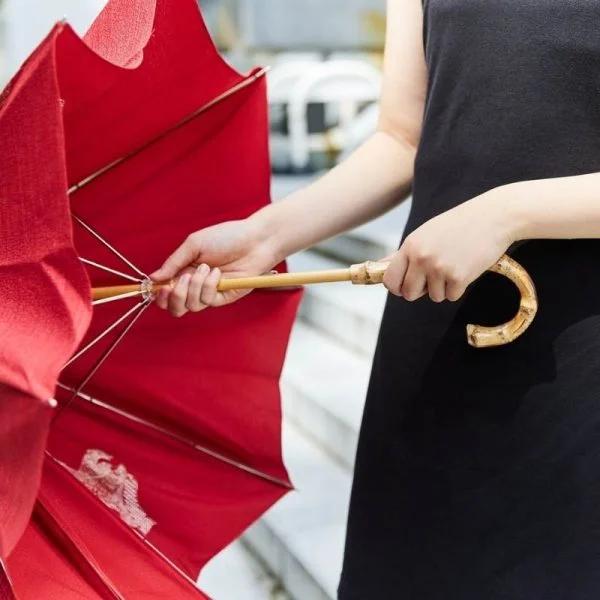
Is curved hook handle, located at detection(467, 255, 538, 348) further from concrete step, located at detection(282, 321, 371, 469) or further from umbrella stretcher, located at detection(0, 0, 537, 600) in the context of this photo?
concrete step, located at detection(282, 321, 371, 469)

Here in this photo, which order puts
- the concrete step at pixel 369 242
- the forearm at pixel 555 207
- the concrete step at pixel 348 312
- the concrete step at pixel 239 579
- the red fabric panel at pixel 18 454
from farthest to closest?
the concrete step at pixel 369 242, the concrete step at pixel 348 312, the concrete step at pixel 239 579, the forearm at pixel 555 207, the red fabric panel at pixel 18 454

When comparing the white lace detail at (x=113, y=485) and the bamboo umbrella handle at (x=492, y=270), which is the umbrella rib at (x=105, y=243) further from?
the white lace detail at (x=113, y=485)

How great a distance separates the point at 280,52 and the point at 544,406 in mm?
6070

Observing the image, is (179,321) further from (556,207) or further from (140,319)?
(556,207)

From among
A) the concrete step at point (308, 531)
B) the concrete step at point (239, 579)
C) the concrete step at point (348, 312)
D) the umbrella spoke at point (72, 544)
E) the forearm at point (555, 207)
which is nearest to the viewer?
the forearm at point (555, 207)

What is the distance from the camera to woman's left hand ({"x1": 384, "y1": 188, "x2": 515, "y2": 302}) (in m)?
0.83

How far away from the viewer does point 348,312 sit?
2.92 m

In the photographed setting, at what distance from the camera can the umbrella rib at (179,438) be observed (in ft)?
3.84

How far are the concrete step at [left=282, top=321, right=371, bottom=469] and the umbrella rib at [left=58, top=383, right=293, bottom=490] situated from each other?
94cm

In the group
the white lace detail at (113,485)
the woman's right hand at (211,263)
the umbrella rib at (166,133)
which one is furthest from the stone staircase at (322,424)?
the umbrella rib at (166,133)

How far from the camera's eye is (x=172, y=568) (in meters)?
1.05

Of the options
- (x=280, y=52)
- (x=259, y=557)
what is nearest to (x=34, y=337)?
(x=259, y=557)

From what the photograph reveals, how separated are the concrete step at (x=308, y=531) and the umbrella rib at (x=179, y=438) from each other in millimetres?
597

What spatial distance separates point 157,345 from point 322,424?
53.5 inches
